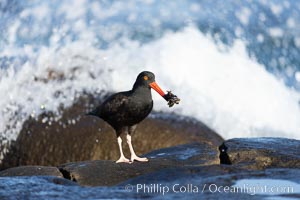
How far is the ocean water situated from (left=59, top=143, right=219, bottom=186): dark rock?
8.47 ft

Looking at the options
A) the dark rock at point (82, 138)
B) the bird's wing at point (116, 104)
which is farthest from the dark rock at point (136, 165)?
the dark rock at point (82, 138)

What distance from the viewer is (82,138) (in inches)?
335

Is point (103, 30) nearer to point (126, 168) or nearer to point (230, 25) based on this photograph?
point (230, 25)

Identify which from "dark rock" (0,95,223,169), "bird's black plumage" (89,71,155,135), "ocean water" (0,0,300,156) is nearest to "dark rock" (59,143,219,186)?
"bird's black plumage" (89,71,155,135)

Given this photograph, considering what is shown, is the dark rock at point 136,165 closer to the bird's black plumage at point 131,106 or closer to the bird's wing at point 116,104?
the bird's black plumage at point 131,106

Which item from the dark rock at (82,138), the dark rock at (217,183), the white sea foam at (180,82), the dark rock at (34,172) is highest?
the white sea foam at (180,82)

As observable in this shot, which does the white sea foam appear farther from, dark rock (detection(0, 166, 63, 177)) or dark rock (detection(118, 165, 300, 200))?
dark rock (detection(118, 165, 300, 200))

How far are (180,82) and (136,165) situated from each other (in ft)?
15.7

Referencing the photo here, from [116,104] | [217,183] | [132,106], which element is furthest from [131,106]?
[217,183]

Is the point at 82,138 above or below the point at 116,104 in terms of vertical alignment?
below

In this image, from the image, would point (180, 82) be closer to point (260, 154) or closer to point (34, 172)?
point (260, 154)

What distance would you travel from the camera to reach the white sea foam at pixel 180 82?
31.1 feet

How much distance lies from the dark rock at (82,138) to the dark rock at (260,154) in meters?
1.79

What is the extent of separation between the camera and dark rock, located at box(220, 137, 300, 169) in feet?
19.4
